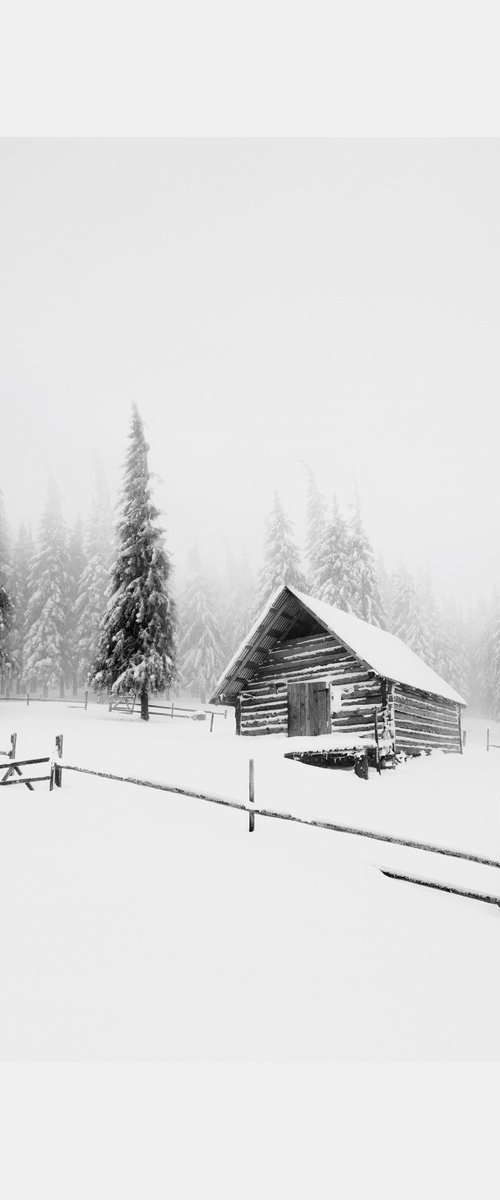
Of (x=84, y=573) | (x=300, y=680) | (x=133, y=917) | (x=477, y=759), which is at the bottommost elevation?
(x=477, y=759)

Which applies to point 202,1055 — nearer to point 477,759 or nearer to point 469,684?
point 477,759

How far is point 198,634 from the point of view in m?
48.2

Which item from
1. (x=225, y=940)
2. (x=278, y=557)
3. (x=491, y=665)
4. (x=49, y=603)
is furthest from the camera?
(x=491, y=665)

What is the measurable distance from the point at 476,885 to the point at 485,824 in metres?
5.15

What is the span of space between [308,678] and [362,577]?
1918 cm

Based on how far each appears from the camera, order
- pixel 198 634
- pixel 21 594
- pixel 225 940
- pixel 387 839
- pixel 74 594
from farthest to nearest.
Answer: pixel 21 594 → pixel 198 634 → pixel 74 594 → pixel 387 839 → pixel 225 940

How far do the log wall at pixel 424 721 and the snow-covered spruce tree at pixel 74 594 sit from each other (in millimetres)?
29228

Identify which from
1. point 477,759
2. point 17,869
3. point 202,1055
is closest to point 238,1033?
point 202,1055

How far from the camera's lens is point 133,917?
17.8ft

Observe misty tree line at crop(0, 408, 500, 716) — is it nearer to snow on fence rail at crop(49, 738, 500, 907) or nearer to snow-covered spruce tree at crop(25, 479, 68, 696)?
snow-covered spruce tree at crop(25, 479, 68, 696)

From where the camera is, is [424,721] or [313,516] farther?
[313,516]

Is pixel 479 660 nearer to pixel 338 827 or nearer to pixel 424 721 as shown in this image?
pixel 424 721

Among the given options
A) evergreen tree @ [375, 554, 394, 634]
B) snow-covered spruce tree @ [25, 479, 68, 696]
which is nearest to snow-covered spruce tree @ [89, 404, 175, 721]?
snow-covered spruce tree @ [25, 479, 68, 696]

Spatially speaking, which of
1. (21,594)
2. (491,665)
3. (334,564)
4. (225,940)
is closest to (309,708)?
(225,940)
